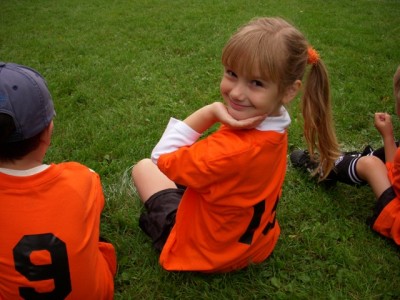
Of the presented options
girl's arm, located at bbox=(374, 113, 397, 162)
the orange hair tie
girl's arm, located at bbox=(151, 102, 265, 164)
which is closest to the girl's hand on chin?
girl's arm, located at bbox=(151, 102, 265, 164)

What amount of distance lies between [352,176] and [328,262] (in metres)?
0.78

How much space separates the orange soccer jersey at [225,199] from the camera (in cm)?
179

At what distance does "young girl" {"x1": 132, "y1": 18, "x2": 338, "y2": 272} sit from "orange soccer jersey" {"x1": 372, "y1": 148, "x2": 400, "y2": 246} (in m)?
0.64

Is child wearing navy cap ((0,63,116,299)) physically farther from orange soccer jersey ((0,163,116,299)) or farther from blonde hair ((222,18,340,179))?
blonde hair ((222,18,340,179))

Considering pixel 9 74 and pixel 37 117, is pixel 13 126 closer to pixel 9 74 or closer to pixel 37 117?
pixel 37 117

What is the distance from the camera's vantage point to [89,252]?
1789 millimetres

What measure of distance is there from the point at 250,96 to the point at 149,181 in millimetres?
1241

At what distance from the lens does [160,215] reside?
2.52 m

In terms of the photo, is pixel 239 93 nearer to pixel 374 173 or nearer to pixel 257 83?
pixel 257 83

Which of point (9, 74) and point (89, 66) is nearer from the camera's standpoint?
point (9, 74)

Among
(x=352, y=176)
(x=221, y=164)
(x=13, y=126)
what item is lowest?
(x=352, y=176)

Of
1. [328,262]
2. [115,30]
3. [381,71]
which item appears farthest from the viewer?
[115,30]

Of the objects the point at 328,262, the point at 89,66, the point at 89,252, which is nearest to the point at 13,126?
the point at 89,252

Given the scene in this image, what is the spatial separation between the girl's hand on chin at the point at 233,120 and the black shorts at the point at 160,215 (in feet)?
2.83
